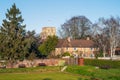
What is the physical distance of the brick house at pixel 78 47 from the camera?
9844 centimetres

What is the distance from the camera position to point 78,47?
10000cm

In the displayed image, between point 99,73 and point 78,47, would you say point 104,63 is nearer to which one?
point 99,73

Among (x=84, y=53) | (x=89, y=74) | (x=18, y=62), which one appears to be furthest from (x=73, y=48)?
(x=89, y=74)

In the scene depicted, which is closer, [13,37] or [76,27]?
[13,37]

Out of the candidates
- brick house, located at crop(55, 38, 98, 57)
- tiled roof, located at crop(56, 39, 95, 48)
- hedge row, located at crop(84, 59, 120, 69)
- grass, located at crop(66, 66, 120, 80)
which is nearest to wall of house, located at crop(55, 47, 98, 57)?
brick house, located at crop(55, 38, 98, 57)

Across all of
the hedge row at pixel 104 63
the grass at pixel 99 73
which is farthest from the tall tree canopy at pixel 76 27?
the grass at pixel 99 73

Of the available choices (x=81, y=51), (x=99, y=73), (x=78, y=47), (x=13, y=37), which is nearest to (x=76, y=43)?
(x=78, y=47)

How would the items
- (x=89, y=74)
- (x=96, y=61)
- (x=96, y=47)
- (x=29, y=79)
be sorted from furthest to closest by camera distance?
1. (x=96, y=47)
2. (x=96, y=61)
3. (x=89, y=74)
4. (x=29, y=79)

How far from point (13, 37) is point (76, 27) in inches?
1905

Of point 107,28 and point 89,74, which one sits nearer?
point 89,74

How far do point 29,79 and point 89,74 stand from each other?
356 inches

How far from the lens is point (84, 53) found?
10075cm

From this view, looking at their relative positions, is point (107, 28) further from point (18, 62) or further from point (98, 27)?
point (18, 62)

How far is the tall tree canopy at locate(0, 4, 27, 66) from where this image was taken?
190 ft
